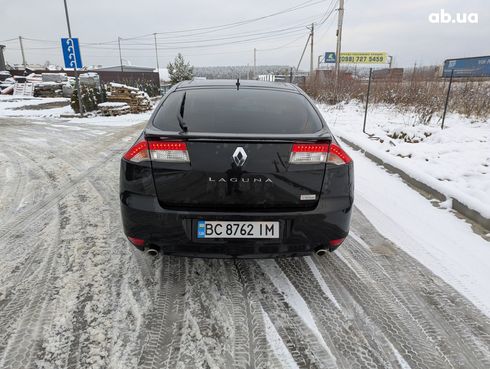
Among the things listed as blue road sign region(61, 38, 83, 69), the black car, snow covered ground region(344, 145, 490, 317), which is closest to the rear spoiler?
the black car

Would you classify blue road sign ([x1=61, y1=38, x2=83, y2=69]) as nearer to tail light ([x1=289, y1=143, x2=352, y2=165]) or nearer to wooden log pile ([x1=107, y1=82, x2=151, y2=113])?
wooden log pile ([x1=107, y1=82, x2=151, y2=113])

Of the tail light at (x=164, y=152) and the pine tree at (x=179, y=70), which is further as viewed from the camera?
the pine tree at (x=179, y=70)

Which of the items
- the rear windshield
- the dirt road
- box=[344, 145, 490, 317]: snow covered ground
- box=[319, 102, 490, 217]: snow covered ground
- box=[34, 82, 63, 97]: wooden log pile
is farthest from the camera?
box=[34, 82, 63, 97]: wooden log pile

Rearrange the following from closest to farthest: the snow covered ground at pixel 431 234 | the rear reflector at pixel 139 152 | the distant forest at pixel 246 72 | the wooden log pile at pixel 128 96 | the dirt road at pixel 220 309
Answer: the dirt road at pixel 220 309
the rear reflector at pixel 139 152
the snow covered ground at pixel 431 234
the wooden log pile at pixel 128 96
the distant forest at pixel 246 72

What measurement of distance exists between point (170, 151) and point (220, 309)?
110 cm

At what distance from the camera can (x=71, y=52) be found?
12859 millimetres

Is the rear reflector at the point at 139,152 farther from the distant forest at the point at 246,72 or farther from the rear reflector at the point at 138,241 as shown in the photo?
the distant forest at the point at 246,72

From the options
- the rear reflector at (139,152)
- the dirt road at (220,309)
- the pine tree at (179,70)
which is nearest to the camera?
the dirt road at (220,309)

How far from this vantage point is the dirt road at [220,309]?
183 centimetres

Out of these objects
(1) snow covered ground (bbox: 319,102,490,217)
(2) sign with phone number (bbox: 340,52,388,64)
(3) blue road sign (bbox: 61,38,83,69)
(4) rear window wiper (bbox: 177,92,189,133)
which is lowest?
(1) snow covered ground (bbox: 319,102,490,217)

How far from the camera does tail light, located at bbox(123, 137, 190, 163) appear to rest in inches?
81.9

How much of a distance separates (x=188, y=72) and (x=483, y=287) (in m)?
33.8

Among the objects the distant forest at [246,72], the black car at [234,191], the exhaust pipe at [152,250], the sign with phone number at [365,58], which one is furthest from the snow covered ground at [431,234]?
the sign with phone number at [365,58]

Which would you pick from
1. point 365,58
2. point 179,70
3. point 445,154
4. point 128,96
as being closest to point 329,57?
point 365,58
